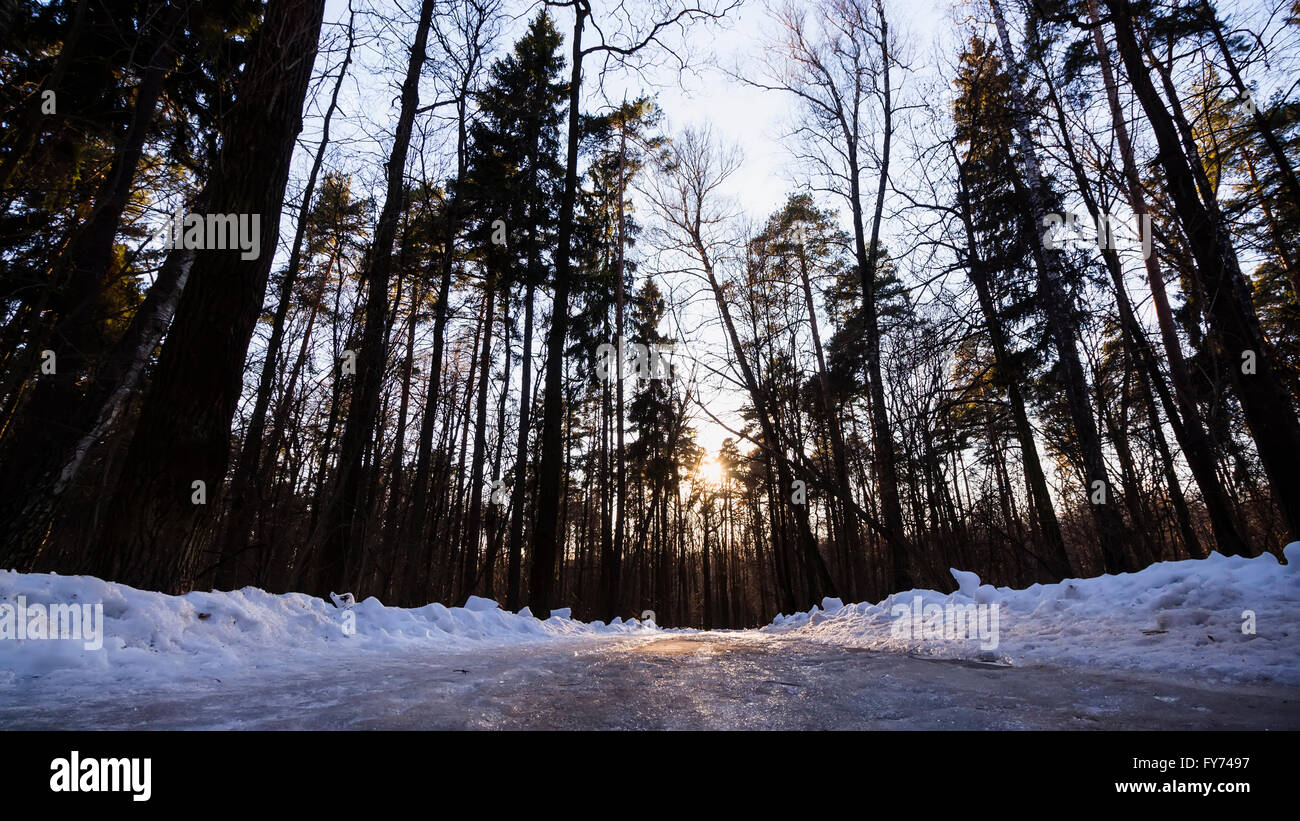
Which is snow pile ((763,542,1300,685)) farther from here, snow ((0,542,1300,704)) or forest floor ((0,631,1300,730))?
forest floor ((0,631,1300,730))

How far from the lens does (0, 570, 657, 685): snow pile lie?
6.61 feet

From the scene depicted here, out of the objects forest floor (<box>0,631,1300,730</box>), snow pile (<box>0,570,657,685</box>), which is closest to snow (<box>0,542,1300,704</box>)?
snow pile (<box>0,570,657,685</box>)

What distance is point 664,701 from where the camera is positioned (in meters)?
1.67

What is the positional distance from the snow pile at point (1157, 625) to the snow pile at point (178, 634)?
3865 millimetres

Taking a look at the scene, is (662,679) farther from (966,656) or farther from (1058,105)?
(1058,105)

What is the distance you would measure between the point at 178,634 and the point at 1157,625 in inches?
210

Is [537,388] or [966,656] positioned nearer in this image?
[966,656]

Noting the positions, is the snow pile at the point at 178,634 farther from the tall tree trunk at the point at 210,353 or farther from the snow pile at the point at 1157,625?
the snow pile at the point at 1157,625

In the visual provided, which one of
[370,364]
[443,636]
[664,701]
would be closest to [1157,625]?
[664,701]

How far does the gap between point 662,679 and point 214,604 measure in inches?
104

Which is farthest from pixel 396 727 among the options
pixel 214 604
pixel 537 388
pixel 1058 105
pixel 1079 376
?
pixel 537 388

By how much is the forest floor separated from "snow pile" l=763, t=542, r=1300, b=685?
39cm

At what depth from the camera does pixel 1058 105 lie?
352 centimetres

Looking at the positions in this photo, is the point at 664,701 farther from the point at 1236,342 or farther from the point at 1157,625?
the point at 1236,342
